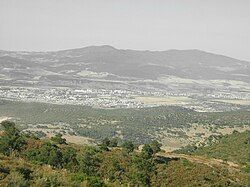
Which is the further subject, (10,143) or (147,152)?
(147,152)

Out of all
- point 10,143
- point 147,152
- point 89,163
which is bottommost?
point 147,152

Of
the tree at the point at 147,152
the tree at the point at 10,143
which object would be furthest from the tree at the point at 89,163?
the tree at the point at 10,143

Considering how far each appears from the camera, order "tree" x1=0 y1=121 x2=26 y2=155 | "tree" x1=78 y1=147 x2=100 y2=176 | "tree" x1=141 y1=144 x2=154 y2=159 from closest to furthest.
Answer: "tree" x1=78 y1=147 x2=100 y2=176 → "tree" x1=0 y1=121 x2=26 y2=155 → "tree" x1=141 y1=144 x2=154 y2=159

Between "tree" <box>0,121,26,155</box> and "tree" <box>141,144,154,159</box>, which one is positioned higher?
"tree" <box>0,121,26,155</box>

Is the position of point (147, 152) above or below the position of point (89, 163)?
below

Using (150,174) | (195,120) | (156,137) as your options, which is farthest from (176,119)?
(150,174)

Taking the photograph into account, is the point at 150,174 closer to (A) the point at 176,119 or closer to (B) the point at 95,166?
(B) the point at 95,166

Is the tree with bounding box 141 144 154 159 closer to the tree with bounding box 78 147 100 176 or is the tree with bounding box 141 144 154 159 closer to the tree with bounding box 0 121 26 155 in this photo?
the tree with bounding box 78 147 100 176

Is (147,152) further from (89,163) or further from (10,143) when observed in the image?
Answer: (10,143)

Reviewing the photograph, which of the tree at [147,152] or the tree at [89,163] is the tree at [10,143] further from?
the tree at [147,152]

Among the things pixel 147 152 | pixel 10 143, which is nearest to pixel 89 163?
pixel 10 143

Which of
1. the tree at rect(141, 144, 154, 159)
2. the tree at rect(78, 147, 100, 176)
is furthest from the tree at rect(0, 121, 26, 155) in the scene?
the tree at rect(141, 144, 154, 159)

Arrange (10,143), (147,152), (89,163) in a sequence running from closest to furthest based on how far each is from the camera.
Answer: (89,163) → (10,143) → (147,152)
